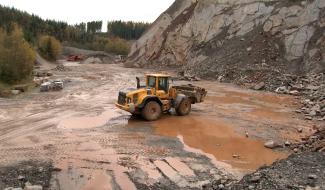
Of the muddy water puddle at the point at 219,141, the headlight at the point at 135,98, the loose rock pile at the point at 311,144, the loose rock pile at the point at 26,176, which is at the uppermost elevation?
the headlight at the point at 135,98

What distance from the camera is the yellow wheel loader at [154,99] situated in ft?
54.5

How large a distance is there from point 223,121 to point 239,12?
27.4 meters

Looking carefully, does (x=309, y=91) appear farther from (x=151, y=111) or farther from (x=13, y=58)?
(x=13, y=58)

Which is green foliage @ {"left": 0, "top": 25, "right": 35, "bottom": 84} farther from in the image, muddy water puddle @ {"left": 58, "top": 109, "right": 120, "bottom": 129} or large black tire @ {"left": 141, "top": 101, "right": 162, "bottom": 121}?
large black tire @ {"left": 141, "top": 101, "right": 162, "bottom": 121}

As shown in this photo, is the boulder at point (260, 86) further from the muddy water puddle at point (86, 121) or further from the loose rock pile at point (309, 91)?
the muddy water puddle at point (86, 121)

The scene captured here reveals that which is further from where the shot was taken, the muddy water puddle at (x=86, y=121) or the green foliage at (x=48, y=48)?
the green foliage at (x=48, y=48)

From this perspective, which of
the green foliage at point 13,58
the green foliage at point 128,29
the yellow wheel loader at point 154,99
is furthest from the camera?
the green foliage at point 128,29

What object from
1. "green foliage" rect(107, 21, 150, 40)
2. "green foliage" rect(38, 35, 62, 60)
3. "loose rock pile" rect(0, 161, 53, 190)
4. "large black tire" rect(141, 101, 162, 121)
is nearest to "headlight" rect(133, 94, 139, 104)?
"large black tire" rect(141, 101, 162, 121)

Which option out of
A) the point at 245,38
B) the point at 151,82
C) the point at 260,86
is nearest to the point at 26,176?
the point at 151,82

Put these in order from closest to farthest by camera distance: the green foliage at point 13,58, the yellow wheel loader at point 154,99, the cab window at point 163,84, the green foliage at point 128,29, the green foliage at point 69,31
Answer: the yellow wheel loader at point 154,99 → the cab window at point 163,84 → the green foliage at point 13,58 → the green foliage at point 69,31 → the green foliage at point 128,29

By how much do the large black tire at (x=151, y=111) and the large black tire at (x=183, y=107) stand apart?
1.13m

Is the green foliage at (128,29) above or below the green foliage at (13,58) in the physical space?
above

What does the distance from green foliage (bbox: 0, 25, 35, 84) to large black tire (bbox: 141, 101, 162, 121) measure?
18632 mm

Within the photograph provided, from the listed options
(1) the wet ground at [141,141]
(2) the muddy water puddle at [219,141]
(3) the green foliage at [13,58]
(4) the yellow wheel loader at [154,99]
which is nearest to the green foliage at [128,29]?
(3) the green foliage at [13,58]
